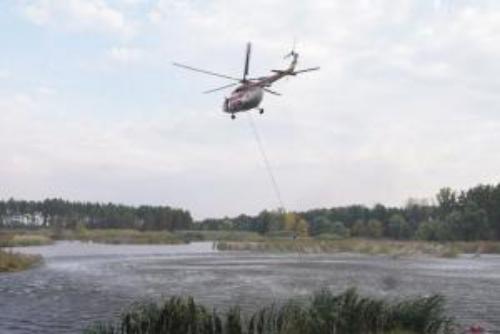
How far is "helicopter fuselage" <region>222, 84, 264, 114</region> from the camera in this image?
32.8 metres

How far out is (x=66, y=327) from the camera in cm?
3550

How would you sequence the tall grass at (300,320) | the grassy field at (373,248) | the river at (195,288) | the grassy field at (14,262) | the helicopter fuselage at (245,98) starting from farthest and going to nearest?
1. the grassy field at (373,248)
2. the grassy field at (14,262)
3. the river at (195,288)
4. the helicopter fuselage at (245,98)
5. the tall grass at (300,320)

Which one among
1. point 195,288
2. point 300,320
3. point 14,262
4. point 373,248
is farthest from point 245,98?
point 373,248

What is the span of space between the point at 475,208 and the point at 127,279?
13220cm

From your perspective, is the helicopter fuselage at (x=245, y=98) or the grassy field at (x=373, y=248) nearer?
the helicopter fuselage at (x=245, y=98)

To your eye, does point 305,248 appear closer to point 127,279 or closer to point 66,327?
point 127,279

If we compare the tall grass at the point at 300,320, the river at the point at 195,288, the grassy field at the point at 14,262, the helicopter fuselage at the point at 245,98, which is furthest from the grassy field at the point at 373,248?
the tall grass at the point at 300,320

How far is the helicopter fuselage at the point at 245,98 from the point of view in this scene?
32750 millimetres

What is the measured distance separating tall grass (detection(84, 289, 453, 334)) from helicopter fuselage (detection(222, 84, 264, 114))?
9239mm

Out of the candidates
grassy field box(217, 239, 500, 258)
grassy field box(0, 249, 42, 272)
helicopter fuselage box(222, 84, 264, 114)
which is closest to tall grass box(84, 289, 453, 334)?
helicopter fuselage box(222, 84, 264, 114)

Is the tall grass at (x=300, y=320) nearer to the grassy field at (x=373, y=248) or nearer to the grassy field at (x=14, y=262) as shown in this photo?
the grassy field at (x=14, y=262)

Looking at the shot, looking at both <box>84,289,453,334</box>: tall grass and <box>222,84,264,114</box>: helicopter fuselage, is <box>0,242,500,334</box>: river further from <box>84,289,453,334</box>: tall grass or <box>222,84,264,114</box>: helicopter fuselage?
<box>222,84,264,114</box>: helicopter fuselage

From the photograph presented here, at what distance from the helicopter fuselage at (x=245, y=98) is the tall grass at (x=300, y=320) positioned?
9.24m

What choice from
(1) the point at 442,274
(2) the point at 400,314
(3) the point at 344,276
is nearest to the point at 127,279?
(3) the point at 344,276
